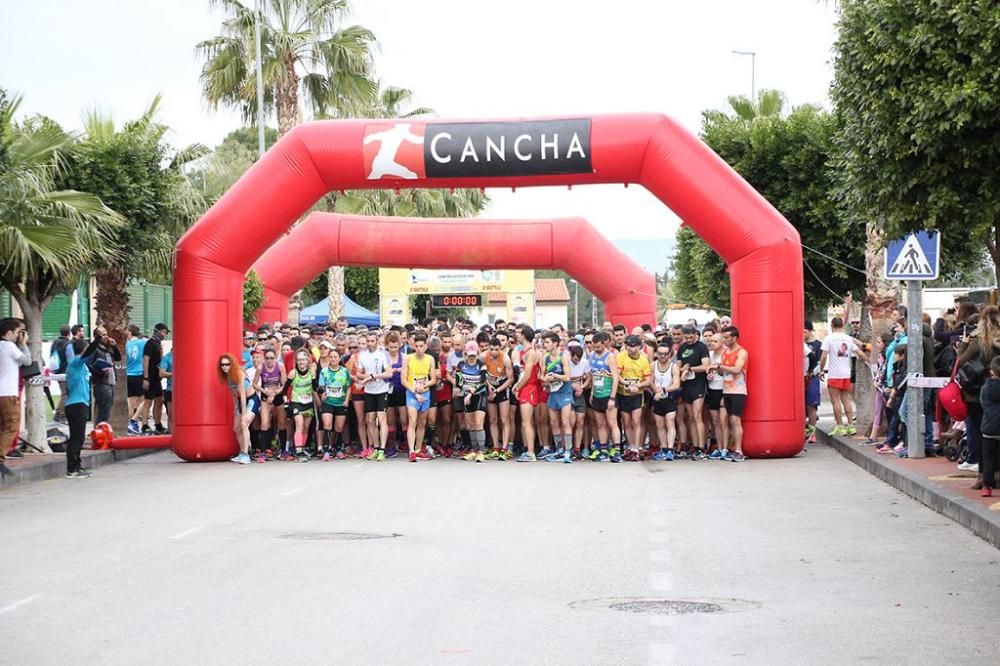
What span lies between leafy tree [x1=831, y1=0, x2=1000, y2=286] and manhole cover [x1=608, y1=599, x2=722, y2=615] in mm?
4845

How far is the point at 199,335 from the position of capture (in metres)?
19.0

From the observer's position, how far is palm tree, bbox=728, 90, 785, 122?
3434 centimetres

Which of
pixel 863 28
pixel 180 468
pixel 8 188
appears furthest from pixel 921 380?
pixel 8 188

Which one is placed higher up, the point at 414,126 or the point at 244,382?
the point at 414,126

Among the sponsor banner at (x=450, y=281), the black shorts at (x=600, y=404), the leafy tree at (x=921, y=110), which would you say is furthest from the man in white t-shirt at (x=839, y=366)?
the sponsor banner at (x=450, y=281)

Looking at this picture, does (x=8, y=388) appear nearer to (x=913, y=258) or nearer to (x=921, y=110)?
(x=921, y=110)

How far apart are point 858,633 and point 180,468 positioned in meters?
12.5

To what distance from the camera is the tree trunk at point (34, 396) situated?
1853 cm

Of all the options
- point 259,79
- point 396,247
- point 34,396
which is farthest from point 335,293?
point 34,396

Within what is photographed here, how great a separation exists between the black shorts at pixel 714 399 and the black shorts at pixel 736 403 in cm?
18

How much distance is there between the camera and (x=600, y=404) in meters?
19.2

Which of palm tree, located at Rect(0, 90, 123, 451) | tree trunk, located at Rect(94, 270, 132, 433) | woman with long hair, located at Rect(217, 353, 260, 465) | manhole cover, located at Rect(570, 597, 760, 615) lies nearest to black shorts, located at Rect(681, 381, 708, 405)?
woman with long hair, located at Rect(217, 353, 260, 465)

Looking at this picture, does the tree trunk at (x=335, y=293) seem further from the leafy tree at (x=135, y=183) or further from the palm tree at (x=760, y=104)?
the leafy tree at (x=135, y=183)

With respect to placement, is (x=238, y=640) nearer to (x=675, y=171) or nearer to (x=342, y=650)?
(x=342, y=650)
